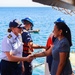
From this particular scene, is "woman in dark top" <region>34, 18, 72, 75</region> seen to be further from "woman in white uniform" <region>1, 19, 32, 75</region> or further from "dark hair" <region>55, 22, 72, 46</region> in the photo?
"woman in white uniform" <region>1, 19, 32, 75</region>

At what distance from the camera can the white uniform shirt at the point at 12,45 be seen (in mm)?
3412

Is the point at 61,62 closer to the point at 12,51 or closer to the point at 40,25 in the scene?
the point at 12,51

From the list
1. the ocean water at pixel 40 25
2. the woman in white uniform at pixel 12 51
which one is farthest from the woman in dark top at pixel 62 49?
the ocean water at pixel 40 25

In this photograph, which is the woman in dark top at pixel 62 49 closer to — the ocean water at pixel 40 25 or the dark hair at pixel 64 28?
the dark hair at pixel 64 28

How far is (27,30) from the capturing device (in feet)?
12.9

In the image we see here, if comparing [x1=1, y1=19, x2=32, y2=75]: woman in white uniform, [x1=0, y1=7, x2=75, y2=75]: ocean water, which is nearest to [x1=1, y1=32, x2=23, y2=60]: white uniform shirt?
[x1=1, y1=19, x2=32, y2=75]: woman in white uniform

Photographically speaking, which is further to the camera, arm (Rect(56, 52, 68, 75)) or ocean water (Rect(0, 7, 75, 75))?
ocean water (Rect(0, 7, 75, 75))

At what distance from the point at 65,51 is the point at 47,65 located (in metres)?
0.97

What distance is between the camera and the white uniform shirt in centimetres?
341

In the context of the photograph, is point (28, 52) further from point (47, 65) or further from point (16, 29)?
point (16, 29)

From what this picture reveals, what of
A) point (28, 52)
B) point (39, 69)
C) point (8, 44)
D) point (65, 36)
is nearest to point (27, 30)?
point (28, 52)

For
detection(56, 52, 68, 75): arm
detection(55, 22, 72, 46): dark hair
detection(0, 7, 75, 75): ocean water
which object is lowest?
detection(0, 7, 75, 75): ocean water

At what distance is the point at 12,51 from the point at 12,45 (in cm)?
7

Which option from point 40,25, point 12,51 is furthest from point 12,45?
point 40,25
